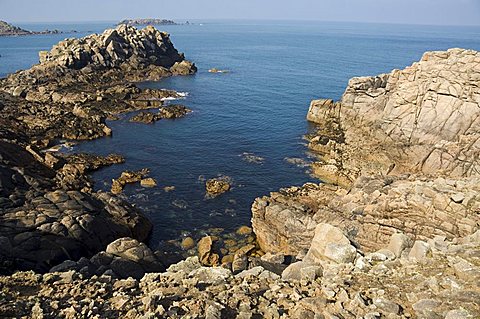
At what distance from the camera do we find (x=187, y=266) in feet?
63.5

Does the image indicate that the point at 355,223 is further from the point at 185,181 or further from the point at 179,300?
the point at 185,181

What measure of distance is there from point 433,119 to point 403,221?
3063 centimetres

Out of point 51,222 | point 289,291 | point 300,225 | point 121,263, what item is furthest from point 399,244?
point 51,222

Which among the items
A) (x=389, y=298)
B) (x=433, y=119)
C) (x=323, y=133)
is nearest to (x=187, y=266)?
(x=389, y=298)

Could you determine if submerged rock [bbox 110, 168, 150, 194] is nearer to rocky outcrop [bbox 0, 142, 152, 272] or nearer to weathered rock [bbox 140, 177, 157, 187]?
weathered rock [bbox 140, 177, 157, 187]

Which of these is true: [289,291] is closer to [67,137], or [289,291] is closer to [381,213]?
[381,213]

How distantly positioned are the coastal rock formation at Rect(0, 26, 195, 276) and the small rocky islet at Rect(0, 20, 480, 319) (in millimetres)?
197

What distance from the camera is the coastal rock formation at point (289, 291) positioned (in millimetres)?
12586

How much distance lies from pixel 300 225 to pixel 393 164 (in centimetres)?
2433

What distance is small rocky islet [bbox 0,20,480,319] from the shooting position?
1345cm

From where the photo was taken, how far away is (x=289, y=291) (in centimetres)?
1457

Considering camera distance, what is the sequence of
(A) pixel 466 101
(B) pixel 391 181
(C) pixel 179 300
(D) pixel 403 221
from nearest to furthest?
(C) pixel 179 300 → (D) pixel 403 221 → (B) pixel 391 181 → (A) pixel 466 101

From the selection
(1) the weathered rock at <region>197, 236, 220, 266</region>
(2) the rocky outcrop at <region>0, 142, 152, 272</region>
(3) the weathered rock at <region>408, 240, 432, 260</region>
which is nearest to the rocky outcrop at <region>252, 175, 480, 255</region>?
(1) the weathered rock at <region>197, 236, 220, 266</region>

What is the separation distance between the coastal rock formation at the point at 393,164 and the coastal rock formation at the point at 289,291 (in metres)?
9.35
